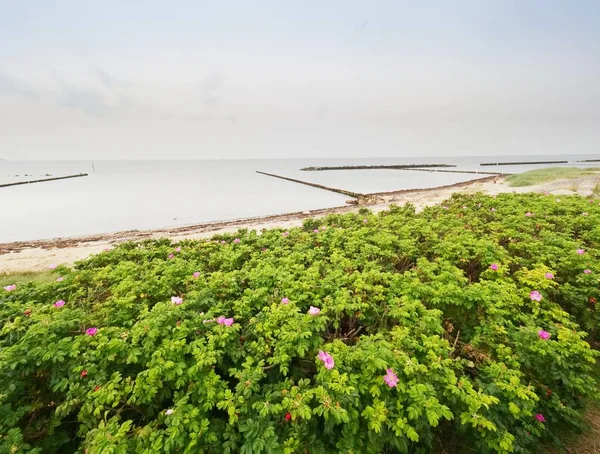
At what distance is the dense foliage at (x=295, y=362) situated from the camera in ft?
7.51

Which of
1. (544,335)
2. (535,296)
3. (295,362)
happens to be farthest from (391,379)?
(535,296)

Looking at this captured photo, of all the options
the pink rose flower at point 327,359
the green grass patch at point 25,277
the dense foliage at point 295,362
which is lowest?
the green grass patch at point 25,277

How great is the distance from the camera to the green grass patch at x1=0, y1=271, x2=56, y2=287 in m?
7.48

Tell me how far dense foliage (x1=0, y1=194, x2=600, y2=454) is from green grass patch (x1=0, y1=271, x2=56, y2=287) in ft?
15.3

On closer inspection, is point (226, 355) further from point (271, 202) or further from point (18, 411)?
point (271, 202)

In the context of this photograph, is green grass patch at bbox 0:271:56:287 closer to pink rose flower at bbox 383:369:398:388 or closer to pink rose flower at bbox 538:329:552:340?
pink rose flower at bbox 383:369:398:388

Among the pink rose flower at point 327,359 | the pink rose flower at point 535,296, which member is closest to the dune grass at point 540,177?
Result: the pink rose flower at point 535,296

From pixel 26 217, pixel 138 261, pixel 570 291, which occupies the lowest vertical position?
pixel 26 217

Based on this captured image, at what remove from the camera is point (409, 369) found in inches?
97.2

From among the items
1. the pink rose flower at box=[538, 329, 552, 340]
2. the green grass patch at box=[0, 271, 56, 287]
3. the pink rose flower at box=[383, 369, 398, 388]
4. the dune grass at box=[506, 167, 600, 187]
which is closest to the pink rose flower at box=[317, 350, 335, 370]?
the pink rose flower at box=[383, 369, 398, 388]

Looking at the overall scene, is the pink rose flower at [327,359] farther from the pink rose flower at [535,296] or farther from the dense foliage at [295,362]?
the pink rose flower at [535,296]

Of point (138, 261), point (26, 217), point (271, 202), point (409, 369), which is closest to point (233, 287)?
point (409, 369)

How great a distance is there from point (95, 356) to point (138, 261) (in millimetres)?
3185

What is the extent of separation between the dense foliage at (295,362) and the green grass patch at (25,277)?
4.66 m
